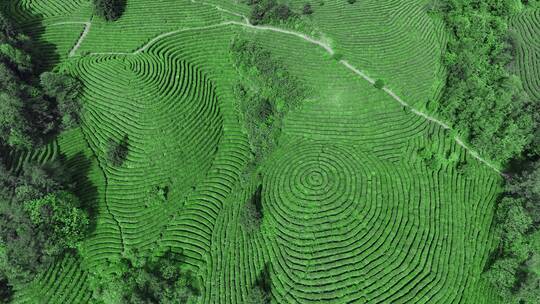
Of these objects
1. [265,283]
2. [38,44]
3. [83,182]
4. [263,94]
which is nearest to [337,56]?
[263,94]

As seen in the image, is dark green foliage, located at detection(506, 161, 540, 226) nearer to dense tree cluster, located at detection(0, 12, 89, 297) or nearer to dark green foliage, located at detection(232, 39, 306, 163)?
dark green foliage, located at detection(232, 39, 306, 163)

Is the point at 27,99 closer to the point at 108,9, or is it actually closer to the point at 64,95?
the point at 64,95

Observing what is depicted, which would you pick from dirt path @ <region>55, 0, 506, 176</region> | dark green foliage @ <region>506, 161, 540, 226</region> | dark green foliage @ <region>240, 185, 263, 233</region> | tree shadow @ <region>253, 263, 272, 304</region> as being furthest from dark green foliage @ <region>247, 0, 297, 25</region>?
dark green foliage @ <region>506, 161, 540, 226</region>

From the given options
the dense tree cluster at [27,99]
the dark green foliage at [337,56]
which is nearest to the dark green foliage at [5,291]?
the dense tree cluster at [27,99]

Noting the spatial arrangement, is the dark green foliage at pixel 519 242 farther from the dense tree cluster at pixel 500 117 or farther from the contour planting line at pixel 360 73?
the contour planting line at pixel 360 73

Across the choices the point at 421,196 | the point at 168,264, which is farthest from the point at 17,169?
the point at 421,196

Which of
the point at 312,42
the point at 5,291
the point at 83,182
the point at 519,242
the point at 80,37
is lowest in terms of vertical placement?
the point at 519,242
